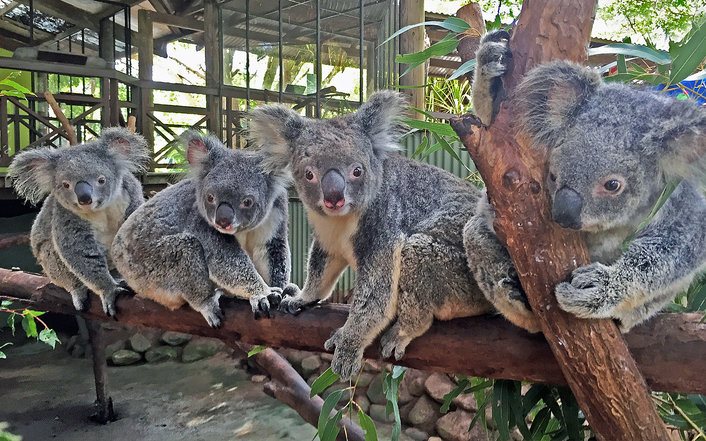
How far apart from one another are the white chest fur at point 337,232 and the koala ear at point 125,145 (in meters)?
1.56

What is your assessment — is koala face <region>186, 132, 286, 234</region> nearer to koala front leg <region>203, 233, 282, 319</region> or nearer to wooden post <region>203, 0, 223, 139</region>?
koala front leg <region>203, 233, 282, 319</region>

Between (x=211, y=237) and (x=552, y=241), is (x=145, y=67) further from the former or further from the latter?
(x=552, y=241)

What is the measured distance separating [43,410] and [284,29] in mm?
5893

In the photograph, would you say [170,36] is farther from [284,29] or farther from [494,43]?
[494,43]

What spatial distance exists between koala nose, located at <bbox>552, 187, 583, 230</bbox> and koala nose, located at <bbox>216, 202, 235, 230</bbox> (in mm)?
1387

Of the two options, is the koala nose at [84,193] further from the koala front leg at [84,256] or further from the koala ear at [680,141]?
the koala ear at [680,141]

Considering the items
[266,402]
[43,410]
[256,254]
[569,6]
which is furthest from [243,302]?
[43,410]

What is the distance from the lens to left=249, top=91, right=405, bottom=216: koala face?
1768 millimetres

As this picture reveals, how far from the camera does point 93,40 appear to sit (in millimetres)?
9969

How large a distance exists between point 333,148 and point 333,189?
0.60 ft

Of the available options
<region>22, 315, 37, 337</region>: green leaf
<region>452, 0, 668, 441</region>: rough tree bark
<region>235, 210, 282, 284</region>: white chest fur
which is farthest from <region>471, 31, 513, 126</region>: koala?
<region>22, 315, 37, 337</region>: green leaf

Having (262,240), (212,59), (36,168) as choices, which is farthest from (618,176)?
(212,59)

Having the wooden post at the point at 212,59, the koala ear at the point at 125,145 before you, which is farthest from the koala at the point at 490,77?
the wooden post at the point at 212,59

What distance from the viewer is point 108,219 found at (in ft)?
9.89
